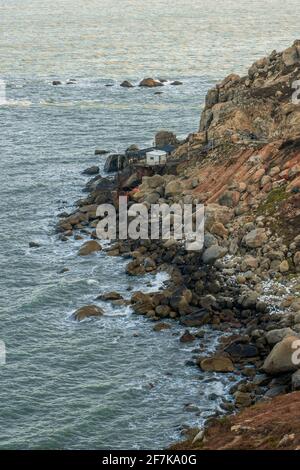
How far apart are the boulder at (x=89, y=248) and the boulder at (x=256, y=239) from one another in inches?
547

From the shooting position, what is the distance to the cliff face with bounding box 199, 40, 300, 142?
98.9 meters

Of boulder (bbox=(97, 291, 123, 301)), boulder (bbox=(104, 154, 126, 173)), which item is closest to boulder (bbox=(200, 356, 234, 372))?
boulder (bbox=(97, 291, 123, 301))

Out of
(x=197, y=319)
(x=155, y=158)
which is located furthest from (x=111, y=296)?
(x=155, y=158)

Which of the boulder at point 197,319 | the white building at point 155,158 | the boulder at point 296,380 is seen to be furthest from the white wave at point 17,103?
the boulder at point 296,380

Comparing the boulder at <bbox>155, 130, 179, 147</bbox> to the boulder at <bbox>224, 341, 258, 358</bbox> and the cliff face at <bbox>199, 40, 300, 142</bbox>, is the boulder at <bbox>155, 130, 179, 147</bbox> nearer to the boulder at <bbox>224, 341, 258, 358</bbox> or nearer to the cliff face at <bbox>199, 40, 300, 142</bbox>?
the cliff face at <bbox>199, 40, 300, 142</bbox>

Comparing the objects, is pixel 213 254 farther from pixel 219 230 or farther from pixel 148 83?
pixel 148 83

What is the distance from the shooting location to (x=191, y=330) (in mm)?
73375

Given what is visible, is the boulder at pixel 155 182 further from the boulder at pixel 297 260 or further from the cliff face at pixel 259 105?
the boulder at pixel 297 260

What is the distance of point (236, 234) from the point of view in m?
85.6

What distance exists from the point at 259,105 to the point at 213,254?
2493 cm

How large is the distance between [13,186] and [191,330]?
143 feet

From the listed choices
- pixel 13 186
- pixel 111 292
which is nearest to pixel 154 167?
pixel 13 186

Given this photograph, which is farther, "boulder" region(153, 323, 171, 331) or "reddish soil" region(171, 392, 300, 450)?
"boulder" region(153, 323, 171, 331)

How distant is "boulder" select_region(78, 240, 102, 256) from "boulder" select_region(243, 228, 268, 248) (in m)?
13.9
